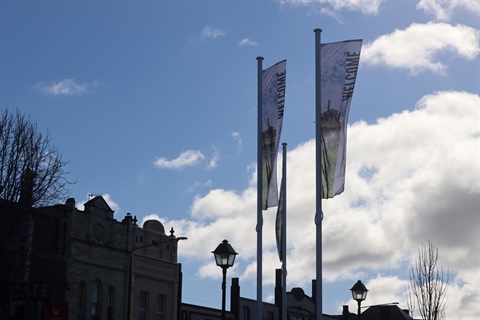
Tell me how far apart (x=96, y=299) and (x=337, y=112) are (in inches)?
648

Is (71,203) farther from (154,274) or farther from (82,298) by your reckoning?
(154,274)

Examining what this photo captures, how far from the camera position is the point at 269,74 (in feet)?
99.4

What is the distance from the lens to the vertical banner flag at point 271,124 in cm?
2970

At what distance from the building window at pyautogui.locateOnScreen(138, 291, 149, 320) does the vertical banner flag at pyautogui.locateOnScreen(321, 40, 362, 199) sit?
54.7ft

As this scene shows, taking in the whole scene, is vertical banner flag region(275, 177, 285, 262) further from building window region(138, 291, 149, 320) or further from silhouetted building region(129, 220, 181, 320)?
building window region(138, 291, 149, 320)

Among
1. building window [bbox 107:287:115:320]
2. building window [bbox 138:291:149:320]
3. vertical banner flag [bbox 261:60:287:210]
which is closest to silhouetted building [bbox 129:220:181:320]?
building window [bbox 138:291:149:320]

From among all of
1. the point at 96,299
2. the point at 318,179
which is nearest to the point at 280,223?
the point at 318,179

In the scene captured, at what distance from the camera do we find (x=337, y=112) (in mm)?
27297

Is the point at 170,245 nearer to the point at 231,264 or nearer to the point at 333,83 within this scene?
the point at 231,264

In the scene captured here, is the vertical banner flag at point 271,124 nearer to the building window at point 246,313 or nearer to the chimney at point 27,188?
the chimney at point 27,188

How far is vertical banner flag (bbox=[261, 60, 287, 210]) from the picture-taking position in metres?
29.7

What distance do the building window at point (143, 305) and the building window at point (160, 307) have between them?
0.79 meters

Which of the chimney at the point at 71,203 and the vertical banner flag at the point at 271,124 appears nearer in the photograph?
Answer: the vertical banner flag at the point at 271,124

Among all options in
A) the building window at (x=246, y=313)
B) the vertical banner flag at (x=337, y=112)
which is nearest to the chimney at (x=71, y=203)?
the vertical banner flag at (x=337, y=112)
